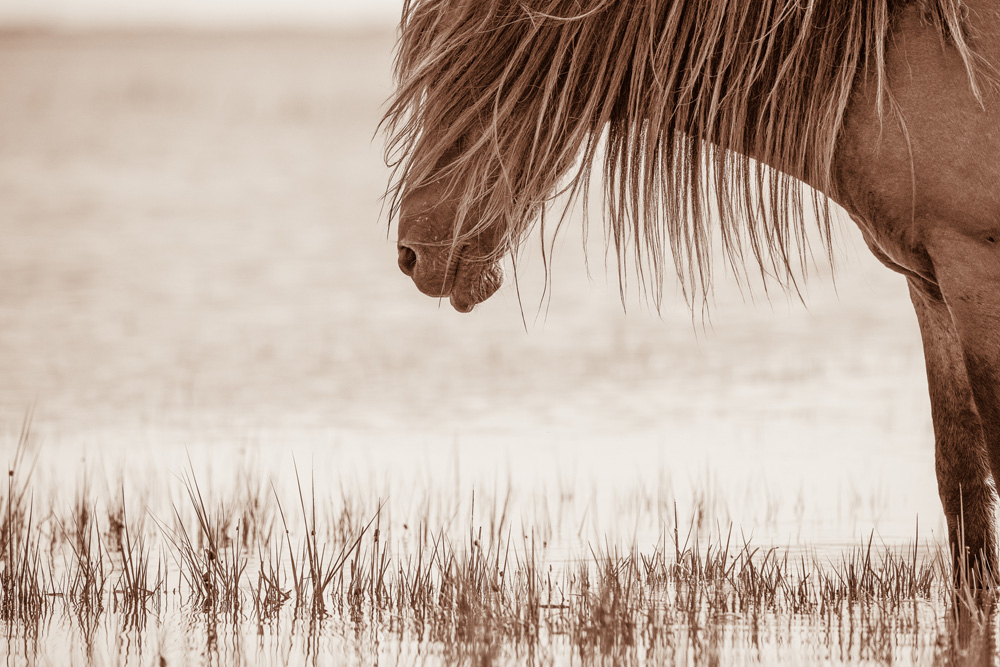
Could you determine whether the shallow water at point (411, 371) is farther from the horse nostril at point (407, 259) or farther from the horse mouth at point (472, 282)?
the horse nostril at point (407, 259)

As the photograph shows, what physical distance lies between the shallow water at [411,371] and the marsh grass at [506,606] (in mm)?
646

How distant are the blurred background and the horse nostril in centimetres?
43

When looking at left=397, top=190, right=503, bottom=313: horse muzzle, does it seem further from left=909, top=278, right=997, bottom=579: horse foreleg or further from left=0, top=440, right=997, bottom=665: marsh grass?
left=909, top=278, right=997, bottom=579: horse foreleg

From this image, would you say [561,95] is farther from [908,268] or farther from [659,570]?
[659,570]

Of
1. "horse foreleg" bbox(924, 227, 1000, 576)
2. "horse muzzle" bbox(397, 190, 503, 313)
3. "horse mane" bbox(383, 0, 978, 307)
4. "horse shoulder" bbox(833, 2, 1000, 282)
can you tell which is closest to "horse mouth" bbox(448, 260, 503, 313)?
"horse muzzle" bbox(397, 190, 503, 313)

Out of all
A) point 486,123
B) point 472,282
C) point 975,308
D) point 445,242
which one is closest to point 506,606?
point 472,282

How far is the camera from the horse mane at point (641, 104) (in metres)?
2.89

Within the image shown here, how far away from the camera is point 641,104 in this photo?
9.84 ft

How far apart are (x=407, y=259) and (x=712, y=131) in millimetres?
792

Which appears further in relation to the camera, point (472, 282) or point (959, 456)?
point (959, 456)

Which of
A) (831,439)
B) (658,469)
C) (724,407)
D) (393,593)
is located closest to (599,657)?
(393,593)

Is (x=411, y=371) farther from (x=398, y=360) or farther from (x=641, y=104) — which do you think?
(x=641, y=104)

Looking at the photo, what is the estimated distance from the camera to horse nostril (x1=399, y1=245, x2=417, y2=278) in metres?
3.16

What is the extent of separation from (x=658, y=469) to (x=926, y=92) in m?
2.61
